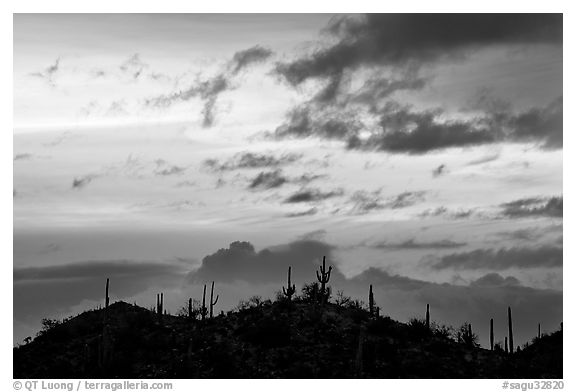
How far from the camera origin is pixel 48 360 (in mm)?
61031

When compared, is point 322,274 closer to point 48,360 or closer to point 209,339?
point 209,339

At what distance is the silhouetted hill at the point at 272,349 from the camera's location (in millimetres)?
55781

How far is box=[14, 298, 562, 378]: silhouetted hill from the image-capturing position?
55.8 m

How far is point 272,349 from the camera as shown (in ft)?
194

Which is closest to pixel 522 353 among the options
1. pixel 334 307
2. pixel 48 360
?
pixel 334 307

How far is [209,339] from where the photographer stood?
6219 centimetres
